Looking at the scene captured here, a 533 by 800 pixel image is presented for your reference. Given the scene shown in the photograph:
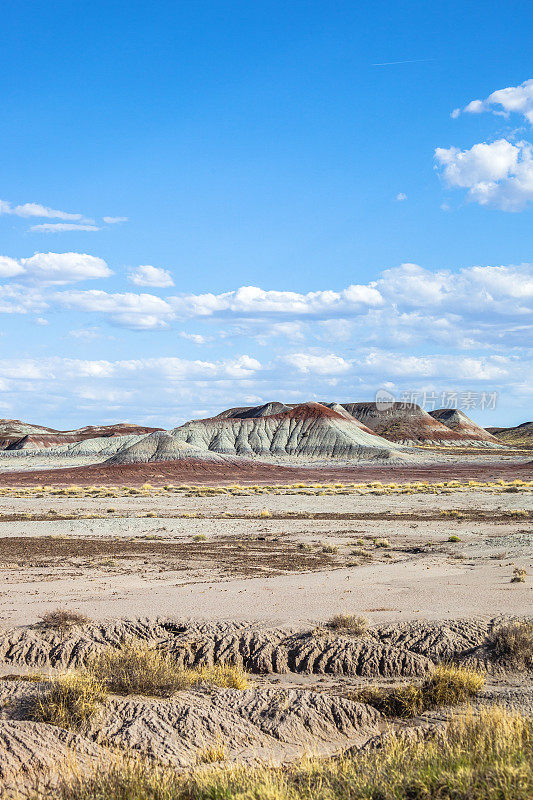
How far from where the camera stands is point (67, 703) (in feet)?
22.7

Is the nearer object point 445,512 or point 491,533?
point 491,533

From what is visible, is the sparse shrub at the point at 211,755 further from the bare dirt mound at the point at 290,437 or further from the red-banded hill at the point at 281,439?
the bare dirt mound at the point at 290,437

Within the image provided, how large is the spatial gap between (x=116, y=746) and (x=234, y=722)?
4.30 ft

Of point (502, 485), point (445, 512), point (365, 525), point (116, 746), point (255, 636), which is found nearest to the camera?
point (116, 746)

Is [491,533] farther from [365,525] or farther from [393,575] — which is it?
[393,575]

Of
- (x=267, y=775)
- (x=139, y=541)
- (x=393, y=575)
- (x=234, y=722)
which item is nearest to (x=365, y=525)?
(x=139, y=541)

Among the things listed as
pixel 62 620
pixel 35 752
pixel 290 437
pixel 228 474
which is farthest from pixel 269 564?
pixel 290 437

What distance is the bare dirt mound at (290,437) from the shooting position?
381ft

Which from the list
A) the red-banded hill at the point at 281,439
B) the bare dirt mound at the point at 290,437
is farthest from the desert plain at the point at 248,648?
the bare dirt mound at the point at 290,437

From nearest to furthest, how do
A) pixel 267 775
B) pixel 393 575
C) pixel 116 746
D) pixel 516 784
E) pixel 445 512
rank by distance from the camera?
1. pixel 516 784
2. pixel 267 775
3. pixel 116 746
4. pixel 393 575
5. pixel 445 512

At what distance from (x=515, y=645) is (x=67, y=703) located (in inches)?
240

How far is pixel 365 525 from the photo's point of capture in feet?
98.8

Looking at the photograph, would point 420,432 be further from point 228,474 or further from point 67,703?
point 67,703

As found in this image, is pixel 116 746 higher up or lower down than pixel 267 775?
lower down
